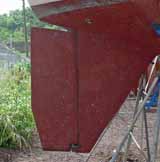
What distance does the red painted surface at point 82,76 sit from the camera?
7.88 feet

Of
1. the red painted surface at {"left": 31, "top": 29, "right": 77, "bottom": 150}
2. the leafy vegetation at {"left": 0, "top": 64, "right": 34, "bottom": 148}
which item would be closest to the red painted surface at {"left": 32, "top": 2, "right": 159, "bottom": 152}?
the red painted surface at {"left": 31, "top": 29, "right": 77, "bottom": 150}

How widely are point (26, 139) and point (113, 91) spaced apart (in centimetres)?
328

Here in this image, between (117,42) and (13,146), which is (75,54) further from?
(13,146)

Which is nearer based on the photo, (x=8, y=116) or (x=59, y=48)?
(x=59, y=48)

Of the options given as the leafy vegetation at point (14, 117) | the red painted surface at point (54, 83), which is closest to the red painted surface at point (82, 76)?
the red painted surface at point (54, 83)

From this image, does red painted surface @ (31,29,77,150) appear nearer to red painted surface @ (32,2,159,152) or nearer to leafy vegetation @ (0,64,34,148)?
red painted surface @ (32,2,159,152)

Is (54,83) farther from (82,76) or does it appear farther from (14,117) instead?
(14,117)

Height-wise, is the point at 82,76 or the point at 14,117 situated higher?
the point at 82,76

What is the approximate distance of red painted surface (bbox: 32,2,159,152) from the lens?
94.5 inches

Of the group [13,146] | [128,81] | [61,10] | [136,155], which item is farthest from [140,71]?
[13,146]

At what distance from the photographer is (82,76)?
2.46 metres

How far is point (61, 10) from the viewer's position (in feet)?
7.16

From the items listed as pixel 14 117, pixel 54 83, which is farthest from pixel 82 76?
pixel 14 117

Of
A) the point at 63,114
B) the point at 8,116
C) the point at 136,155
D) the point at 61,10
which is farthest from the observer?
the point at 8,116
